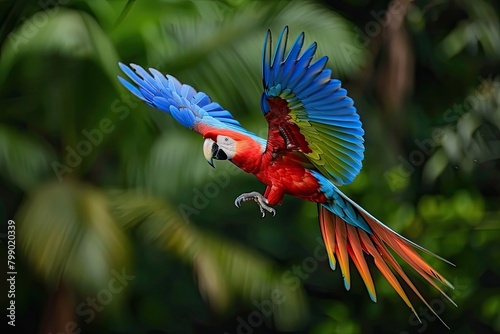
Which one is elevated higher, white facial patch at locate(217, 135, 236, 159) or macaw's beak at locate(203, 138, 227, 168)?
white facial patch at locate(217, 135, 236, 159)

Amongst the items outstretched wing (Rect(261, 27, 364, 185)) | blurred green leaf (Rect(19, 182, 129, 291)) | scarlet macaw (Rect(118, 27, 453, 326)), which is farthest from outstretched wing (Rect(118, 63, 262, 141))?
blurred green leaf (Rect(19, 182, 129, 291))

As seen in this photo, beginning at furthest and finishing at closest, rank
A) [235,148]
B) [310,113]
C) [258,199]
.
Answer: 1. [258,199]
2. [235,148]
3. [310,113]

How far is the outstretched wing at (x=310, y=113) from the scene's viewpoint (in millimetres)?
2307

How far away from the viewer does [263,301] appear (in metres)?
2.84

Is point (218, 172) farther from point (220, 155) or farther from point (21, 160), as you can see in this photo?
point (21, 160)

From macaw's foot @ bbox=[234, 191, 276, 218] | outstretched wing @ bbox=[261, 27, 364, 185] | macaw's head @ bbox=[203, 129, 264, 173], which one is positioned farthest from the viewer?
macaw's foot @ bbox=[234, 191, 276, 218]

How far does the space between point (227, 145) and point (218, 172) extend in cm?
17

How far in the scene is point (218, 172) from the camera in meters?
2.73

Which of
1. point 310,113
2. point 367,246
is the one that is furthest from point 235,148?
point 367,246

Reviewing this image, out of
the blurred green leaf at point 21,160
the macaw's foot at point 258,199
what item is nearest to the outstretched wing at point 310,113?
the macaw's foot at point 258,199

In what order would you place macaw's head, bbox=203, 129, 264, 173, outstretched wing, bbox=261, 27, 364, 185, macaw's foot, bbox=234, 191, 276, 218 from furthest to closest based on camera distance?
macaw's foot, bbox=234, 191, 276, 218 → macaw's head, bbox=203, 129, 264, 173 → outstretched wing, bbox=261, 27, 364, 185

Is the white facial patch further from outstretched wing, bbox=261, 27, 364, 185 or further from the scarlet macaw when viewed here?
outstretched wing, bbox=261, 27, 364, 185

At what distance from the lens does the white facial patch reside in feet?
8.45

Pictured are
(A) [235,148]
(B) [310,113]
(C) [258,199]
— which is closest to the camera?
(B) [310,113]
